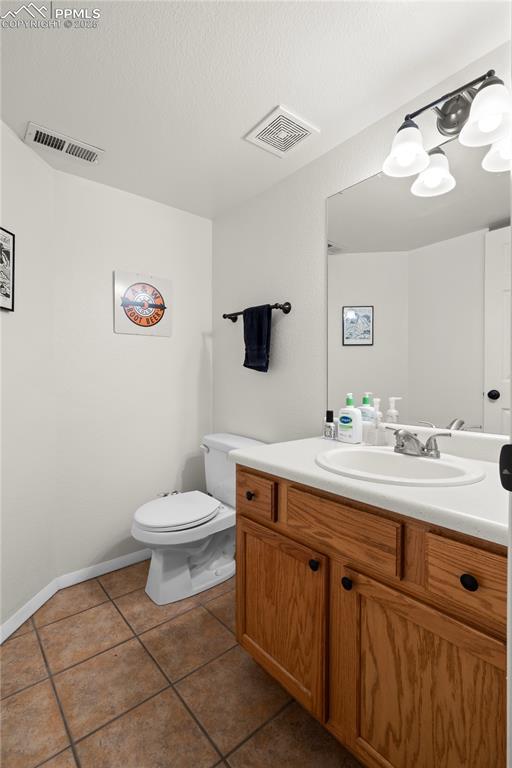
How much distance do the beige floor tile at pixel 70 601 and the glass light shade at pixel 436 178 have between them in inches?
95.9

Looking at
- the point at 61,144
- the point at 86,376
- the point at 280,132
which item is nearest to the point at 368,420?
the point at 280,132

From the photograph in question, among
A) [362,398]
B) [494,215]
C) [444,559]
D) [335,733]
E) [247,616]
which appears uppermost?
[494,215]

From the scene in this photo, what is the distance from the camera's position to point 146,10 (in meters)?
1.09

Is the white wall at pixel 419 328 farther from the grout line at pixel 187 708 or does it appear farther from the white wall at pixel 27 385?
the white wall at pixel 27 385

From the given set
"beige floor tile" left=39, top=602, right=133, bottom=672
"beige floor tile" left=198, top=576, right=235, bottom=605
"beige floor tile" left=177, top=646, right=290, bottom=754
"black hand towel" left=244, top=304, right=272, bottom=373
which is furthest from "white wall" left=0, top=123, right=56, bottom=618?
"black hand towel" left=244, top=304, right=272, bottom=373

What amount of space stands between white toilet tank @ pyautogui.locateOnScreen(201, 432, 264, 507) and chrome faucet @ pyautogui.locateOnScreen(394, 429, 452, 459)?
0.97 meters

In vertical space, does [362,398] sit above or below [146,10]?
below

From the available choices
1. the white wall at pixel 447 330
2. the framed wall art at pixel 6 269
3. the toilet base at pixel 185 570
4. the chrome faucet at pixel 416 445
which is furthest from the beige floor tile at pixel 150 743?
the framed wall art at pixel 6 269

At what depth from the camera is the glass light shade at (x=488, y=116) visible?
108 centimetres

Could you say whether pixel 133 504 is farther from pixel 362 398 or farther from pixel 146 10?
pixel 146 10

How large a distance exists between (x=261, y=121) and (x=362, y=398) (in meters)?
1.29

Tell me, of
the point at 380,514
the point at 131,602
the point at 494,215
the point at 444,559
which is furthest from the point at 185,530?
the point at 494,215

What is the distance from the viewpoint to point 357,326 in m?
1.66

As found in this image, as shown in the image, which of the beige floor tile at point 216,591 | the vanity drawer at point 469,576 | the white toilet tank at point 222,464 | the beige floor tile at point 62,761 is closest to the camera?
the vanity drawer at point 469,576
